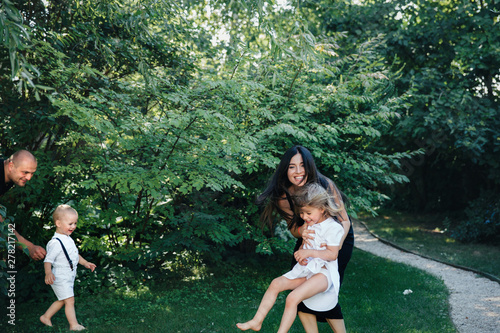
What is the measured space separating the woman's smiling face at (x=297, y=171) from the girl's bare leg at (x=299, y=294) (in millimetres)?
840

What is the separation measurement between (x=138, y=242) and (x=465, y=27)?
9.43 metres

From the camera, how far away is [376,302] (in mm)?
5730

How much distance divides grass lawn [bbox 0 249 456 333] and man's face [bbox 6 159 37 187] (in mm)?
1749

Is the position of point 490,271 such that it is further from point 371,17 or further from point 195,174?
point 371,17

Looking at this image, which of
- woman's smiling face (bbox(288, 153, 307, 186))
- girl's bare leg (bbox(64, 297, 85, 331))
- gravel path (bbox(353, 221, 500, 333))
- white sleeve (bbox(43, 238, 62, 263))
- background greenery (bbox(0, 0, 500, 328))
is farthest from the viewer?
gravel path (bbox(353, 221, 500, 333))

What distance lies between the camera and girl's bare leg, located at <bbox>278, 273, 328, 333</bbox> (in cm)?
326

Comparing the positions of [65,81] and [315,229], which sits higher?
[65,81]

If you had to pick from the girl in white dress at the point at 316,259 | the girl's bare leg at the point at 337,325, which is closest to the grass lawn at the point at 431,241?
the girl's bare leg at the point at 337,325

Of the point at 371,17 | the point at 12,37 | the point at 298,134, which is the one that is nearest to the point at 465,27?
the point at 371,17

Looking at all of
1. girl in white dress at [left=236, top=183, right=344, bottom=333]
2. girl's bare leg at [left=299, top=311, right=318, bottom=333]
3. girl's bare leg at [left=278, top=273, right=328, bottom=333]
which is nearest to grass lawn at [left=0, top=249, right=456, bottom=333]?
girl's bare leg at [left=299, top=311, right=318, bottom=333]

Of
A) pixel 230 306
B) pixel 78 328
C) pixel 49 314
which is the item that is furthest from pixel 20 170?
pixel 230 306

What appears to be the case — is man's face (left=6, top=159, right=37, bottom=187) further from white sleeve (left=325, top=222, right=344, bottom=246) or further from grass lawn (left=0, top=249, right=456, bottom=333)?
white sleeve (left=325, top=222, right=344, bottom=246)

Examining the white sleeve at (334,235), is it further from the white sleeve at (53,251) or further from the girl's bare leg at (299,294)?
the white sleeve at (53,251)

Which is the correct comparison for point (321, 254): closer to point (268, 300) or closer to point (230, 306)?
point (268, 300)
